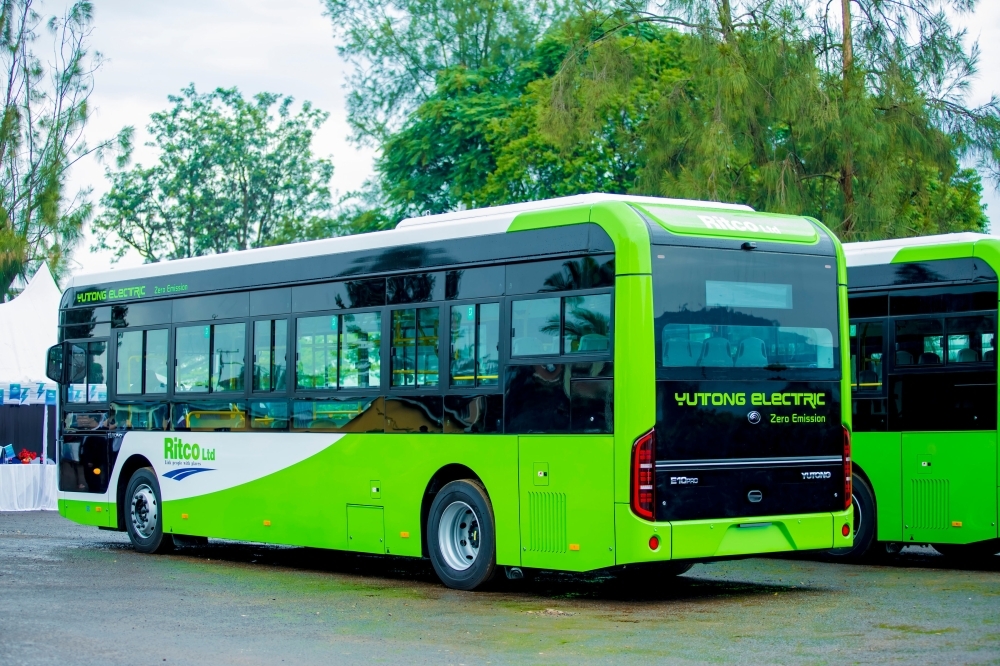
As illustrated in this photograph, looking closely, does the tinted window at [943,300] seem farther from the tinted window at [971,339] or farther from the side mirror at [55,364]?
the side mirror at [55,364]

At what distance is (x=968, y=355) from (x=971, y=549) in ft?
7.78

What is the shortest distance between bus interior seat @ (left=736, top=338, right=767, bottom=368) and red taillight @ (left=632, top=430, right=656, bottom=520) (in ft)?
3.77

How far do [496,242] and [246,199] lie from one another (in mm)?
53906

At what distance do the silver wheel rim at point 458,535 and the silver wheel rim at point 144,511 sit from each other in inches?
212

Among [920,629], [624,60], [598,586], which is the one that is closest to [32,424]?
[624,60]

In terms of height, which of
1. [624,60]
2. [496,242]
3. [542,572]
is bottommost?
[542,572]

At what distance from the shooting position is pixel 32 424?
103 feet

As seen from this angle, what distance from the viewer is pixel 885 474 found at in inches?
613

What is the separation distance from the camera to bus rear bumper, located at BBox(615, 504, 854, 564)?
11469 mm

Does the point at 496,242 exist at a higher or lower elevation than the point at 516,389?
higher

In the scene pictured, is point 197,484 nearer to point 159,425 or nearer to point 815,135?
point 159,425

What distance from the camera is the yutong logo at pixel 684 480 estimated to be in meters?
11.7

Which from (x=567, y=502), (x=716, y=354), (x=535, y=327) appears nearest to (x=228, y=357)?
(x=535, y=327)

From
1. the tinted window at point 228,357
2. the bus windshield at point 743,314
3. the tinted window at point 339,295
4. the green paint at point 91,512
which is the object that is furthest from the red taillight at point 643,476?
the green paint at point 91,512
